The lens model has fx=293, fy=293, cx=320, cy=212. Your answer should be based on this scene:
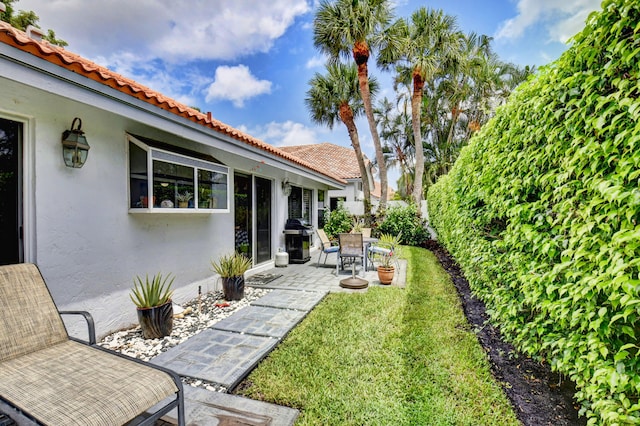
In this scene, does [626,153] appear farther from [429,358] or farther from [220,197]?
[220,197]

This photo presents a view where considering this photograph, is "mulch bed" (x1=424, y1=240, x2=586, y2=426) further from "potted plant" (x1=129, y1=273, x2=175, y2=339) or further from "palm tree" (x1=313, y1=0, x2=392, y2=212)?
"palm tree" (x1=313, y1=0, x2=392, y2=212)

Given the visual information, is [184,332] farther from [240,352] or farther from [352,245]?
[352,245]

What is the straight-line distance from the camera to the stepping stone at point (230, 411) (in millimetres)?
2523

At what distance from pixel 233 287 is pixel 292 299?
1.18 m

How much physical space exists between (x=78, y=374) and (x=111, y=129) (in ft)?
10.9

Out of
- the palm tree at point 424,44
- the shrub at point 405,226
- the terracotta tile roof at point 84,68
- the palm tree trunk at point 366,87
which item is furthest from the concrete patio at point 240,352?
the palm tree at point 424,44

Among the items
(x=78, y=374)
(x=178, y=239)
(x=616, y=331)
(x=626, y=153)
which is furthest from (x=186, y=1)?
(x=616, y=331)

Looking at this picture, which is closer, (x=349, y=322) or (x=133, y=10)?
(x=349, y=322)

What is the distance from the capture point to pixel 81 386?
2125mm

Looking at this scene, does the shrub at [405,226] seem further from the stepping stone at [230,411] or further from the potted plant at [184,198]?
the stepping stone at [230,411]

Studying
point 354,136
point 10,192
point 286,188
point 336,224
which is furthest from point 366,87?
point 10,192

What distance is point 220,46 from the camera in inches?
446

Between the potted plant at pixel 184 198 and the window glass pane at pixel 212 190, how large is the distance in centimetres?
25

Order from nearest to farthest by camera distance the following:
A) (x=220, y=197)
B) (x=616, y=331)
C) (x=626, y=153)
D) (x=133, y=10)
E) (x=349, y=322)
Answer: (x=626, y=153)
(x=616, y=331)
(x=349, y=322)
(x=220, y=197)
(x=133, y=10)
